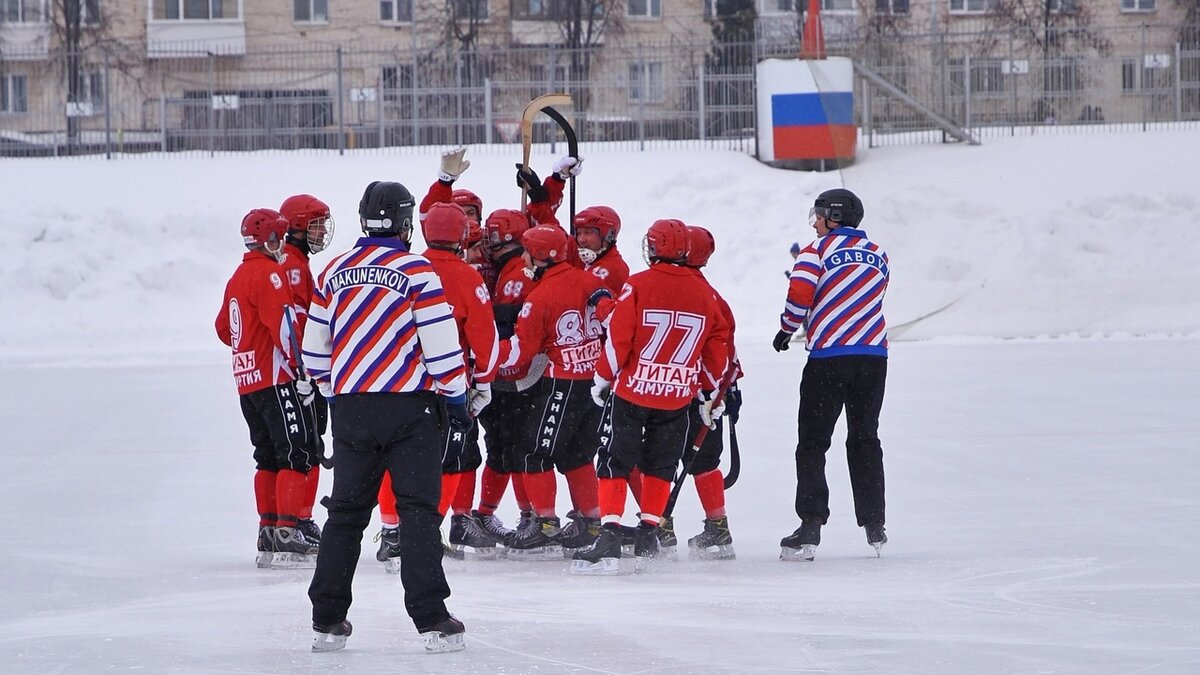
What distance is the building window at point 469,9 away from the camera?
35.2 metres

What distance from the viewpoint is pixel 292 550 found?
6977 millimetres

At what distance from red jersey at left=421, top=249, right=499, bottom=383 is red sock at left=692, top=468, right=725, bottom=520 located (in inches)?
52.7

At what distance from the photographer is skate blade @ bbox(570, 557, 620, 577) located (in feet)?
22.0

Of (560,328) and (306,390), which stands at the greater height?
(560,328)

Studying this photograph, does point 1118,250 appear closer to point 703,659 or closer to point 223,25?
point 703,659

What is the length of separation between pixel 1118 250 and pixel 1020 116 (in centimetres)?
560

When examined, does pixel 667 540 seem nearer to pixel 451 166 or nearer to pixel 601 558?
pixel 601 558

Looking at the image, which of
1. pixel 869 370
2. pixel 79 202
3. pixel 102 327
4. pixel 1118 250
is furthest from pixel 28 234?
pixel 869 370

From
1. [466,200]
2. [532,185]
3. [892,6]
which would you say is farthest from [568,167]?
[892,6]

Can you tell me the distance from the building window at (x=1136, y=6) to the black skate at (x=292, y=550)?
3501cm

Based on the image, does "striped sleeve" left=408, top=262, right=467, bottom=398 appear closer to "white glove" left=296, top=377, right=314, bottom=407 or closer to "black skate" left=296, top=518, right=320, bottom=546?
"white glove" left=296, top=377, right=314, bottom=407

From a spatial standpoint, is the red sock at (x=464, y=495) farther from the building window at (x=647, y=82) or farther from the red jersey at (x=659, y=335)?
the building window at (x=647, y=82)

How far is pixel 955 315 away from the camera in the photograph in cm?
1816

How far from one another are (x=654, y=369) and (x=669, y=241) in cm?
60
